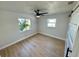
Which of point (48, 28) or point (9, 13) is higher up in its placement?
point (9, 13)

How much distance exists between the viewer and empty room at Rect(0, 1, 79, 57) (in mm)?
2514

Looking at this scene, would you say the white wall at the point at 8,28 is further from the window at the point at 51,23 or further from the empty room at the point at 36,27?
the window at the point at 51,23

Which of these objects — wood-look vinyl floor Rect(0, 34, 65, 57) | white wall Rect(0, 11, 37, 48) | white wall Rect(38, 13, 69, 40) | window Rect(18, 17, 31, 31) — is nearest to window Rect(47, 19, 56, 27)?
white wall Rect(38, 13, 69, 40)

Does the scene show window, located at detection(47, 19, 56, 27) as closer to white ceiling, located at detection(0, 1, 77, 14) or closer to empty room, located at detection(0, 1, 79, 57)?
empty room, located at detection(0, 1, 79, 57)

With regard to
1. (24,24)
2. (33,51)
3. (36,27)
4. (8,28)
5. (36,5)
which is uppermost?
Answer: (36,5)

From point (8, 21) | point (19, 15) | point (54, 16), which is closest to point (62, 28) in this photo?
point (54, 16)

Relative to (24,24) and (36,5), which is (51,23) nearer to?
(24,24)

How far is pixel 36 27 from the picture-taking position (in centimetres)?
655

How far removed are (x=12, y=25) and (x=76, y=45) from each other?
12.0ft

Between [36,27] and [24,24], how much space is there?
1.82 metres

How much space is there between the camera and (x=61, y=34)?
5.02 m

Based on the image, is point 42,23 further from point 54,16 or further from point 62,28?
point 62,28

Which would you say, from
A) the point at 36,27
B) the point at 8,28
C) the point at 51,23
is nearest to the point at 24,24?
the point at 8,28

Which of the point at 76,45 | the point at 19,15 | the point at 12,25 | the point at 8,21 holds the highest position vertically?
the point at 19,15
